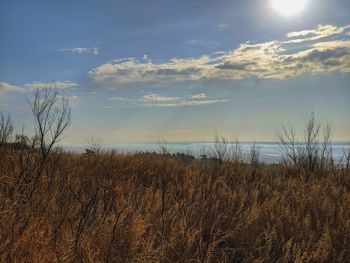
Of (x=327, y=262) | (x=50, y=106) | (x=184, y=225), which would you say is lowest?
(x=327, y=262)

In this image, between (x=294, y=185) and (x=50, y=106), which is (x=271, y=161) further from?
(x=50, y=106)

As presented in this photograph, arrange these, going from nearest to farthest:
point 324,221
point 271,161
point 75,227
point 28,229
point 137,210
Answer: point 28,229 < point 75,227 < point 137,210 < point 324,221 < point 271,161

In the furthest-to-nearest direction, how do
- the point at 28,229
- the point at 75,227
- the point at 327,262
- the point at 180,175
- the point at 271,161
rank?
the point at 271,161 < the point at 180,175 < the point at 327,262 < the point at 75,227 < the point at 28,229

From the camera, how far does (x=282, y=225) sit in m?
5.99

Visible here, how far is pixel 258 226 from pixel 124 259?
2241mm

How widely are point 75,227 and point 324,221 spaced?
3.83 meters

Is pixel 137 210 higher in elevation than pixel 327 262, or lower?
higher

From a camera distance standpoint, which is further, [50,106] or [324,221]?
[50,106]

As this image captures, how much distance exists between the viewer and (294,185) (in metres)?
9.41

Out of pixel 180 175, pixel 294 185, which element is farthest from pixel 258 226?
pixel 180 175

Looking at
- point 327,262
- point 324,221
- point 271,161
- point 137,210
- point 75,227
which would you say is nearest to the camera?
point 75,227

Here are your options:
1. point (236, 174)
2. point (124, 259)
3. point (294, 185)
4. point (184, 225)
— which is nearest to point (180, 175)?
point (236, 174)

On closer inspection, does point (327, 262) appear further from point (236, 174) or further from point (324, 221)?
point (236, 174)

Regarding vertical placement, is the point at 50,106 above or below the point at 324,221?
above
